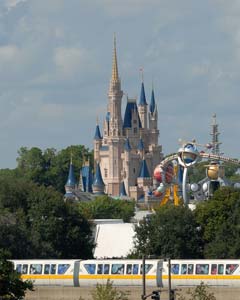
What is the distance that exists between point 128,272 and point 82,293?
18.8 feet

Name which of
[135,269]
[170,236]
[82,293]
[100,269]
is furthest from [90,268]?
[170,236]

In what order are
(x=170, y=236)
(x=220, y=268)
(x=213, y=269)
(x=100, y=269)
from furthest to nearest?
(x=170, y=236)
(x=100, y=269)
(x=213, y=269)
(x=220, y=268)

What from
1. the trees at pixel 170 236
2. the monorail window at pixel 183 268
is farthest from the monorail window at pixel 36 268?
the trees at pixel 170 236

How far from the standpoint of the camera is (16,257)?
10756 cm

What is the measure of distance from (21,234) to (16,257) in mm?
2283

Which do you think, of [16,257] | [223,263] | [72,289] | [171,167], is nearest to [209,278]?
[223,263]

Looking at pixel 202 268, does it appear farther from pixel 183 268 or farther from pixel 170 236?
pixel 170 236

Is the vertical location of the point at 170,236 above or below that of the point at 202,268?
above

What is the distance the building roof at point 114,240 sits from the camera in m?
139

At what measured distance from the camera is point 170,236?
117250 millimetres

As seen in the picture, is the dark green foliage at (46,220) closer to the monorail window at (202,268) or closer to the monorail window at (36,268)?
→ the monorail window at (36,268)

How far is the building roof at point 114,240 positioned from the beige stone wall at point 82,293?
47324 mm

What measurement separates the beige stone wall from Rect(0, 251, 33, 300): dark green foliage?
1883 centimetres

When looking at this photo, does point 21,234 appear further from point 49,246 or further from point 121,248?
point 121,248
